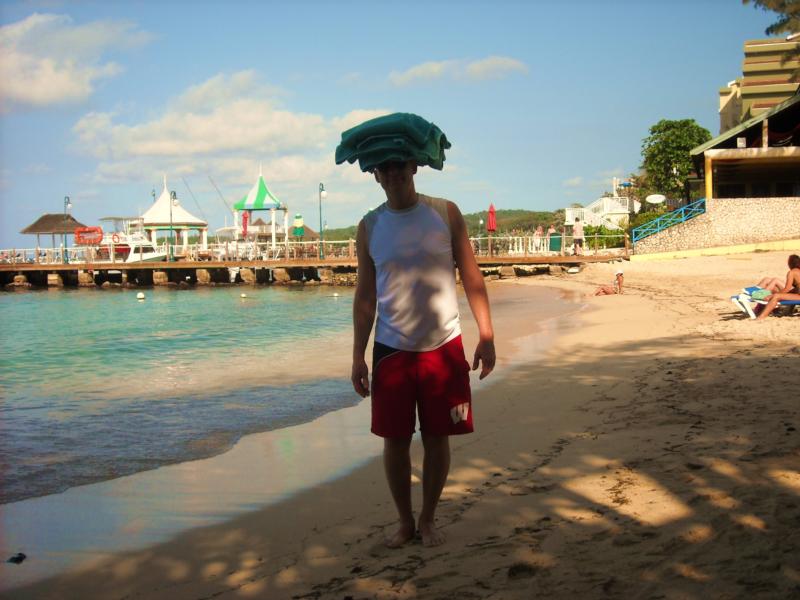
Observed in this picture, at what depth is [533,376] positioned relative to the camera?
890 cm

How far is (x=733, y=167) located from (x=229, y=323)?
22.1 m

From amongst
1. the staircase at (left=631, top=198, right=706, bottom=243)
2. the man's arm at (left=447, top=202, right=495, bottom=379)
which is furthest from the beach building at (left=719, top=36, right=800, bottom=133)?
the man's arm at (left=447, top=202, right=495, bottom=379)

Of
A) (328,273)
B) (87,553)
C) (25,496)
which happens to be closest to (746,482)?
(87,553)

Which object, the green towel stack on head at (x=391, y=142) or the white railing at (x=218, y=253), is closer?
the green towel stack on head at (x=391, y=142)

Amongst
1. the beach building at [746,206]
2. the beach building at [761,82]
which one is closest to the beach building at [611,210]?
the beach building at [761,82]

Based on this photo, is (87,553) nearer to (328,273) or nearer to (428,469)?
(428,469)

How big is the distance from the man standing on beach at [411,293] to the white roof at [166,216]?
178 ft

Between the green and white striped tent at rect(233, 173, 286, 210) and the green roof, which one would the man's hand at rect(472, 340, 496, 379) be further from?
the green and white striped tent at rect(233, 173, 286, 210)

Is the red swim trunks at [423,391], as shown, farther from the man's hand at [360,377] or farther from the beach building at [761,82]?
the beach building at [761,82]

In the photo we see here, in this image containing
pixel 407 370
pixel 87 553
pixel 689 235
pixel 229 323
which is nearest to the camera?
pixel 407 370

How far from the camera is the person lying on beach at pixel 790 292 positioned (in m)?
11.0

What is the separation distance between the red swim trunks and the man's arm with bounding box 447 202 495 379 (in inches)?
6.7

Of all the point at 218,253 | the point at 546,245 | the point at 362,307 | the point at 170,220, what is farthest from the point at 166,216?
the point at 362,307

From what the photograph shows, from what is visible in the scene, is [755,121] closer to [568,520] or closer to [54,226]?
[568,520]
